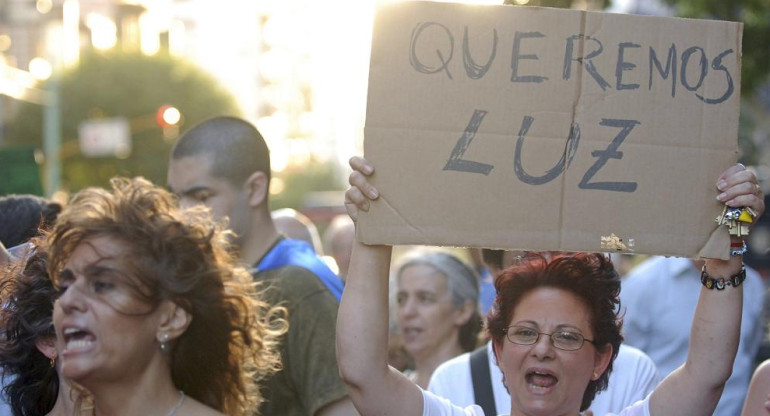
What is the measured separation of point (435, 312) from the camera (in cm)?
590

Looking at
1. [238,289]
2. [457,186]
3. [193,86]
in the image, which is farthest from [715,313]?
[193,86]

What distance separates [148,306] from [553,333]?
1.13m

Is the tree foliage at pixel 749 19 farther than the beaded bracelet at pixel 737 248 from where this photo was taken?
Yes

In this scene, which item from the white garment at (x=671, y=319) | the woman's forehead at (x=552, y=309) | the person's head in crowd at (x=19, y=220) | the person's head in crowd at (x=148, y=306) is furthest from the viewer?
the white garment at (x=671, y=319)

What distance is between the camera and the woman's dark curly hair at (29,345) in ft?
12.1

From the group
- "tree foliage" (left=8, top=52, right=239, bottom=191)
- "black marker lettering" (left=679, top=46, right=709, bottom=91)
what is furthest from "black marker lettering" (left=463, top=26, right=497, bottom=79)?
"tree foliage" (left=8, top=52, right=239, bottom=191)

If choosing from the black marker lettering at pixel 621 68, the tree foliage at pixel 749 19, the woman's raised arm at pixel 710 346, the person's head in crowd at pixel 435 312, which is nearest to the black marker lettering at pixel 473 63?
the black marker lettering at pixel 621 68

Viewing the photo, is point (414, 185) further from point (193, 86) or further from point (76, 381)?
point (193, 86)

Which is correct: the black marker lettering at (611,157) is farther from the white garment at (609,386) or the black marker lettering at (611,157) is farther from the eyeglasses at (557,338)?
the white garment at (609,386)

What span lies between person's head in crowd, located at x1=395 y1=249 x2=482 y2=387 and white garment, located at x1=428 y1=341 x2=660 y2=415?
4.95ft

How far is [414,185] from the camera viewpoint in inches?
126

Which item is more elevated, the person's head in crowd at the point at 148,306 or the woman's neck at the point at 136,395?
the person's head in crowd at the point at 148,306

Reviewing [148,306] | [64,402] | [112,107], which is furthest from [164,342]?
[112,107]

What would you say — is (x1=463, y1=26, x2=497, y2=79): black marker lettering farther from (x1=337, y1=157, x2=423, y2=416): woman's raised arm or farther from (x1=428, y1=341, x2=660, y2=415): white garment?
(x1=428, y1=341, x2=660, y2=415): white garment
